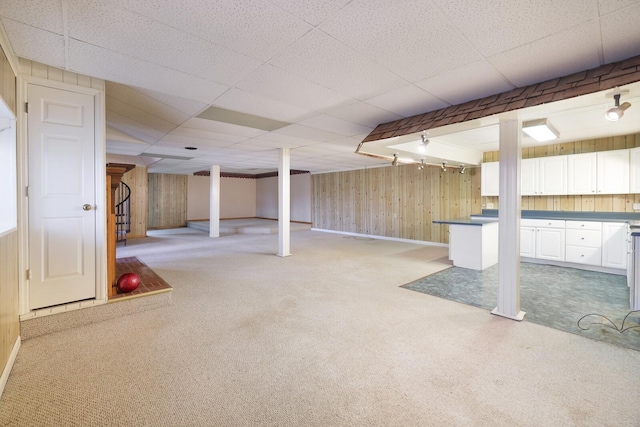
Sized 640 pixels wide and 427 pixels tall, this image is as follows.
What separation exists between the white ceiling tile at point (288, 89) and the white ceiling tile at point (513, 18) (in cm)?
132

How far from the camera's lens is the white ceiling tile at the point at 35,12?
1.62m

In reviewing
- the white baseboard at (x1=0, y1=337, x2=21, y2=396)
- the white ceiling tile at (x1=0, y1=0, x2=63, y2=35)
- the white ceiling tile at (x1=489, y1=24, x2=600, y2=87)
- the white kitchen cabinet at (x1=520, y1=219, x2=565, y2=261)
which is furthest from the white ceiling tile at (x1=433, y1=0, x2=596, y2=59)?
the white kitchen cabinet at (x1=520, y1=219, x2=565, y2=261)

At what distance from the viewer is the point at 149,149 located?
20.3 feet

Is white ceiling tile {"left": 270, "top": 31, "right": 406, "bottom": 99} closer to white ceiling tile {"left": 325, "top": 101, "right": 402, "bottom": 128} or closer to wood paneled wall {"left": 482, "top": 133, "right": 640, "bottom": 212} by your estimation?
white ceiling tile {"left": 325, "top": 101, "right": 402, "bottom": 128}

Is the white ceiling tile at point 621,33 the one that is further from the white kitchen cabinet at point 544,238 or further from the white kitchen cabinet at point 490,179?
the white kitchen cabinet at point 490,179

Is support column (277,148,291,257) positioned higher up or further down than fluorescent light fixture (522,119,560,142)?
further down

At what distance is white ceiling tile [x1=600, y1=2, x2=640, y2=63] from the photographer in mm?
1663

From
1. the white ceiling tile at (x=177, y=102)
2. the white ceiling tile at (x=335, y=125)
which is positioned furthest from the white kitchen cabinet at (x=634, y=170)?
the white ceiling tile at (x=177, y=102)

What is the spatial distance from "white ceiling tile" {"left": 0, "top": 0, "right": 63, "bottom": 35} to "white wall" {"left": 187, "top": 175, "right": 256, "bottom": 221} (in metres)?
11.0

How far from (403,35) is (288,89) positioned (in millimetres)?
1271

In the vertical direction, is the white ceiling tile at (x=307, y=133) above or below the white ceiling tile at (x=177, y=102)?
above

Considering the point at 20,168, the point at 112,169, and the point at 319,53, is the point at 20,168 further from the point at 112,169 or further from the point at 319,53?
the point at 319,53

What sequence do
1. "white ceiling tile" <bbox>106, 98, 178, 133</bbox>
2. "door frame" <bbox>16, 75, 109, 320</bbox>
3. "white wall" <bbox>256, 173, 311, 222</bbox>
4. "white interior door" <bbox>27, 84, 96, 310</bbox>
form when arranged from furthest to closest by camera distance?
"white wall" <bbox>256, 173, 311, 222</bbox> < "white ceiling tile" <bbox>106, 98, 178, 133</bbox> < "white interior door" <bbox>27, 84, 96, 310</bbox> < "door frame" <bbox>16, 75, 109, 320</bbox>

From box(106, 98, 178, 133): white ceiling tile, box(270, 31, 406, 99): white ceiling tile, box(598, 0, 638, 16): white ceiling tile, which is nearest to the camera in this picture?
box(598, 0, 638, 16): white ceiling tile
